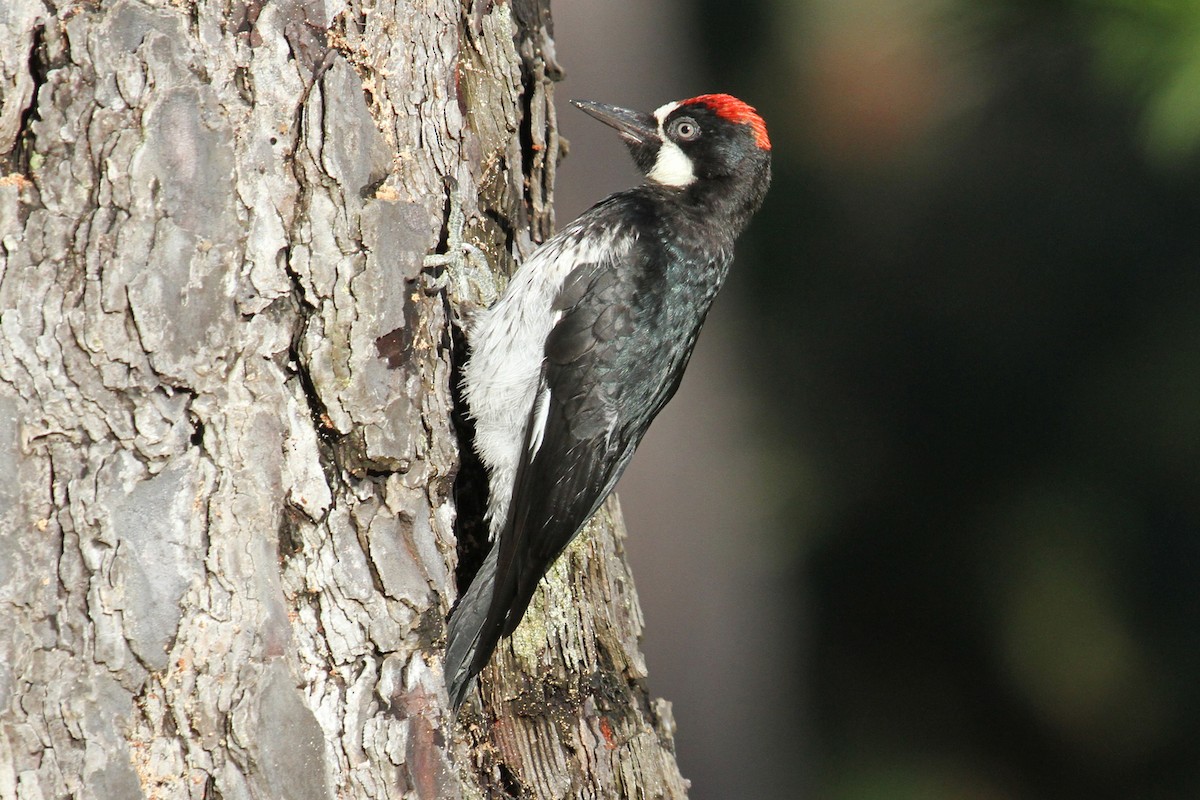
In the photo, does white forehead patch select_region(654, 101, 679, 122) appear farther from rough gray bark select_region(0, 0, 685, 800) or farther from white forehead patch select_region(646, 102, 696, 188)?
rough gray bark select_region(0, 0, 685, 800)

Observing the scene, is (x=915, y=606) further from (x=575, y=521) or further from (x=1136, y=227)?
(x=575, y=521)

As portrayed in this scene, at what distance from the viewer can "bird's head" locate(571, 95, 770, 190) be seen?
3471 millimetres

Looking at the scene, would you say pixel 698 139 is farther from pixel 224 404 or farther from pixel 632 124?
pixel 224 404

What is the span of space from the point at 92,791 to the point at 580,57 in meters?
4.28

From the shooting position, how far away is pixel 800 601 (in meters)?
5.91

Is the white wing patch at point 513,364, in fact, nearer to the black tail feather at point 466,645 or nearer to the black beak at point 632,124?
the black tail feather at point 466,645

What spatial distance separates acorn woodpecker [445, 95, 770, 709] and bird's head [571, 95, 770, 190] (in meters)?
0.27

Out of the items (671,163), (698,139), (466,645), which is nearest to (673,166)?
(671,163)

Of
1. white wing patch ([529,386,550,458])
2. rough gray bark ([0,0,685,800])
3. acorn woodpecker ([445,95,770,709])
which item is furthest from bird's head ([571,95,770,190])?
rough gray bark ([0,0,685,800])

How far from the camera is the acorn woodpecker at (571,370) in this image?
255 centimetres

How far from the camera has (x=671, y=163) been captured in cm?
356

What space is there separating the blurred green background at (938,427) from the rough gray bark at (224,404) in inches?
116

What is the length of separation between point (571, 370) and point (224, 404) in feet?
3.68

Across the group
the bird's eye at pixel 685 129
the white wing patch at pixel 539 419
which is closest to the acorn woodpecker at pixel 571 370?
the white wing patch at pixel 539 419
